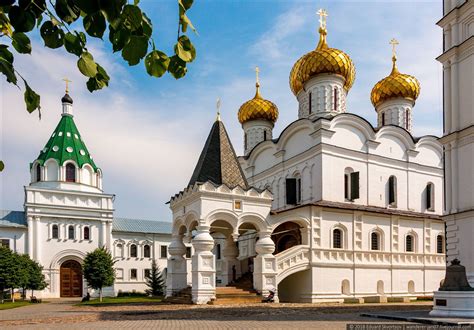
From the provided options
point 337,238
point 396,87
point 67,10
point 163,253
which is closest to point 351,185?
point 337,238

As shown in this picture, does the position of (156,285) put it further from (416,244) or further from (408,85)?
(408,85)

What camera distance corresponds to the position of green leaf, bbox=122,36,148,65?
2.23 meters

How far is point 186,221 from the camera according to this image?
21.2m

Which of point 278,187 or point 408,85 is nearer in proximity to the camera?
point 278,187

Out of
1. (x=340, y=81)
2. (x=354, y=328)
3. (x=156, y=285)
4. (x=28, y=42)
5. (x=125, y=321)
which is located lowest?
(x=156, y=285)

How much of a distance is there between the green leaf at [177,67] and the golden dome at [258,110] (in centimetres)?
3074

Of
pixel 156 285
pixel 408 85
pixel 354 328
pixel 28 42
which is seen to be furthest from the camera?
pixel 156 285

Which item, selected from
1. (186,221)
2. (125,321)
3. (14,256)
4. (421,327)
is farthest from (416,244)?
(14,256)

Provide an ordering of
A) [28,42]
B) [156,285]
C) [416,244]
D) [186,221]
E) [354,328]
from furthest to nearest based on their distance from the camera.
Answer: [156,285]
[416,244]
[186,221]
[354,328]
[28,42]

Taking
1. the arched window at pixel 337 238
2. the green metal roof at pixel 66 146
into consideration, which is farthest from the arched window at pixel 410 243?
the green metal roof at pixel 66 146

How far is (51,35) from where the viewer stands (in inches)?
94.8

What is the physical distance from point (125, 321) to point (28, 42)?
11690mm

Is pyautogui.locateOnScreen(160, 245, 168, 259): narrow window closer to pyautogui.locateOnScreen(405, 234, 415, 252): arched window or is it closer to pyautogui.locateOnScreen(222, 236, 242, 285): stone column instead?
pyautogui.locateOnScreen(222, 236, 242, 285): stone column

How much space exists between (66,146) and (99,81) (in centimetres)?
3605
